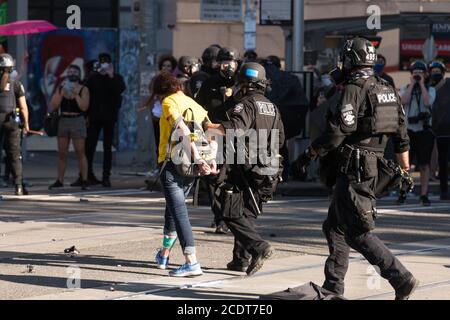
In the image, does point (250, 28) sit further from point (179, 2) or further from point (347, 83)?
point (347, 83)

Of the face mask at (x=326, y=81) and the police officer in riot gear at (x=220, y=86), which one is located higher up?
the police officer in riot gear at (x=220, y=86)

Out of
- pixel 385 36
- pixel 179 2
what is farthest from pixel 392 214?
pixel 179 2

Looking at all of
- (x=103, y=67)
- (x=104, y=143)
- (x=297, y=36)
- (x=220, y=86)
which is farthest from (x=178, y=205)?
(x=297, y=36)

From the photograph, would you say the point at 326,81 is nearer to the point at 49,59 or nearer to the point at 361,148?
the point at 49,59

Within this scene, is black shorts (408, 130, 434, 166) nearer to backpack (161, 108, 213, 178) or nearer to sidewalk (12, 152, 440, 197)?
sidewalk (12, 152, 440, 197)

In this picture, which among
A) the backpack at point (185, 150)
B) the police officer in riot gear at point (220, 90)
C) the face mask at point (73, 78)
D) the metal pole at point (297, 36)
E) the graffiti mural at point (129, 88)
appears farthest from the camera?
the graffiti mural at point (129, 88)

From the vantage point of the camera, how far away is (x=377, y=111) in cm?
885

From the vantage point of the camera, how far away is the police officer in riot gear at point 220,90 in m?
12.7

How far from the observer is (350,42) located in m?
Answer: 9.05

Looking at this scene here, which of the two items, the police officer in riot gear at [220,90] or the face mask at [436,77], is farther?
the face mask at [436,77]

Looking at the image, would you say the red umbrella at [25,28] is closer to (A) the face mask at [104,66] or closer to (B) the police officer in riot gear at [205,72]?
(A) the face mask at [104,66]

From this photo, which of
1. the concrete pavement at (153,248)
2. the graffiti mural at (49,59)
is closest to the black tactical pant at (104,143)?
the concrete pavement at (153,248)
